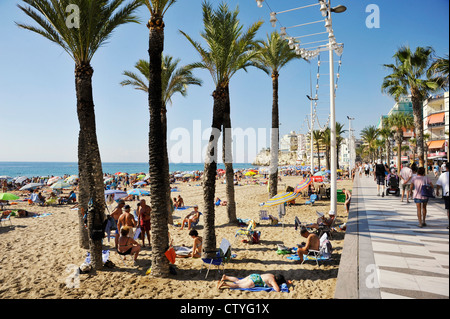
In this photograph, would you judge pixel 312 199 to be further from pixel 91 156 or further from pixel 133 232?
pixel 91 156

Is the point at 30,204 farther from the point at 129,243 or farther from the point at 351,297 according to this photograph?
the point at 351,297

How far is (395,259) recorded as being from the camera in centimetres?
518

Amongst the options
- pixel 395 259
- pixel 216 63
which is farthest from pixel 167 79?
pixel 395 259

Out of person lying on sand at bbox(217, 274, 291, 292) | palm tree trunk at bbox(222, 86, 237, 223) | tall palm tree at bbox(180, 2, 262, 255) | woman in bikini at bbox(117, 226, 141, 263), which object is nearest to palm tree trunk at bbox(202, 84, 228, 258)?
tall palm tree at bbox(180, 2, 262, 255)

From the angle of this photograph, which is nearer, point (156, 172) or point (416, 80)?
point (156, 172)

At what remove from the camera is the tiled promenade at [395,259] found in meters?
3.54

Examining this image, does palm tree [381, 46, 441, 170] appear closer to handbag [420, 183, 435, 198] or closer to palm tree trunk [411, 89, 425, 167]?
palm tree trunk [411, 89, 425, 167]

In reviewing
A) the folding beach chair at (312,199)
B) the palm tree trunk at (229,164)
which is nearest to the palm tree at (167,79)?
the palm tree trunk at (229,164)

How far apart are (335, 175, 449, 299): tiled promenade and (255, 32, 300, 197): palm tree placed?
675cm

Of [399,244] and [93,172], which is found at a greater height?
[93,172]

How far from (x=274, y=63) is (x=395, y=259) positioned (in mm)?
13352
